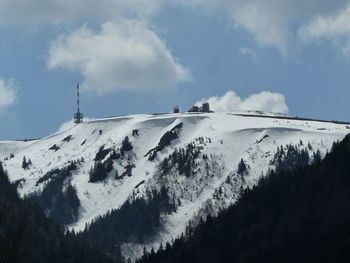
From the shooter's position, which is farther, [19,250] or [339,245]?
[339,245]

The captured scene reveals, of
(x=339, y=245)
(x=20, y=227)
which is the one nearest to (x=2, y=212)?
(x=20, y=227)

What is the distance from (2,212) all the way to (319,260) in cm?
16553

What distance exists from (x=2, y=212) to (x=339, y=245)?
164 metres

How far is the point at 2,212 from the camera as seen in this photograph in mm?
40812

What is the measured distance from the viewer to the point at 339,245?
196875 mm

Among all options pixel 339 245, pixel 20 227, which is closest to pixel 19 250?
pixel 20 227

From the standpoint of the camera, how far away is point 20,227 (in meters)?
39.4

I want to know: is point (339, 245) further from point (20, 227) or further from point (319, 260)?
point (20, 227)

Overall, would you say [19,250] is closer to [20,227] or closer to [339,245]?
[20,227]

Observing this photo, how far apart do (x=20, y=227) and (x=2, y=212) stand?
1.87m

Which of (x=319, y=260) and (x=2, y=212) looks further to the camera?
(x=319, y=260)

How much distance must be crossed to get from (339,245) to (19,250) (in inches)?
6459

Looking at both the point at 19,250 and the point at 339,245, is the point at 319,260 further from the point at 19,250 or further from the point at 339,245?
the point at 19,250

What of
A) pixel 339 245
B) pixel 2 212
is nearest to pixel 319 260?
pixel 339 245
